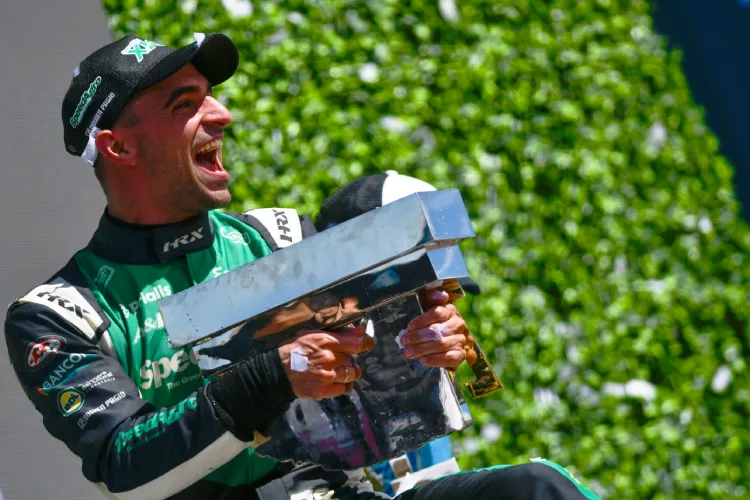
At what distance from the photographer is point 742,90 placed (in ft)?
13.0

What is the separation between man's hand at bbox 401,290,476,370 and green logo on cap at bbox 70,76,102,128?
0.92 m

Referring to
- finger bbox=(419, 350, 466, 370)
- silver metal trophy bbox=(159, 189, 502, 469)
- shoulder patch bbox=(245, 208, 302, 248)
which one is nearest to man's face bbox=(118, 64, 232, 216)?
→ shoulder patch bbox=(245, 208, 302, 248)

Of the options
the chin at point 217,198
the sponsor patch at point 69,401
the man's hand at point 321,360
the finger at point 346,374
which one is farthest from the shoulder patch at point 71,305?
the finger at point 346,374

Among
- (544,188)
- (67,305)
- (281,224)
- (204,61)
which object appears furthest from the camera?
(544,188)

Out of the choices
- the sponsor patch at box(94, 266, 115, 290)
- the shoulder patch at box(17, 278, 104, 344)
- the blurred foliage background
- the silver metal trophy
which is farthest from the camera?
the blurred foliage background

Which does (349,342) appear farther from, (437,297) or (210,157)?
(210,157)

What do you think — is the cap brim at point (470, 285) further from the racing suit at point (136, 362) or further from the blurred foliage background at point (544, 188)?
the blurred foliage background at point (544, 188)

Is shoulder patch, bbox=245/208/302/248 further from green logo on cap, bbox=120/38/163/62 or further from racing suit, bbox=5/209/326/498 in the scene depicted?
green logo on cap, bbox=120/38/163/62

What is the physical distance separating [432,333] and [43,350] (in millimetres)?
819

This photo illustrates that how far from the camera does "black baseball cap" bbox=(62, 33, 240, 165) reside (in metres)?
2.52

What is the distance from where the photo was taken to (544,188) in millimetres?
3912

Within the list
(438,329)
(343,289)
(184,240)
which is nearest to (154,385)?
(184,240)

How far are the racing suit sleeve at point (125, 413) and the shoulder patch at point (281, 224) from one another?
53cm

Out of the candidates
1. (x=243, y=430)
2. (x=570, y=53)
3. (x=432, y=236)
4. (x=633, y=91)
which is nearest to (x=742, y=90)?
(x=633, y=91)
